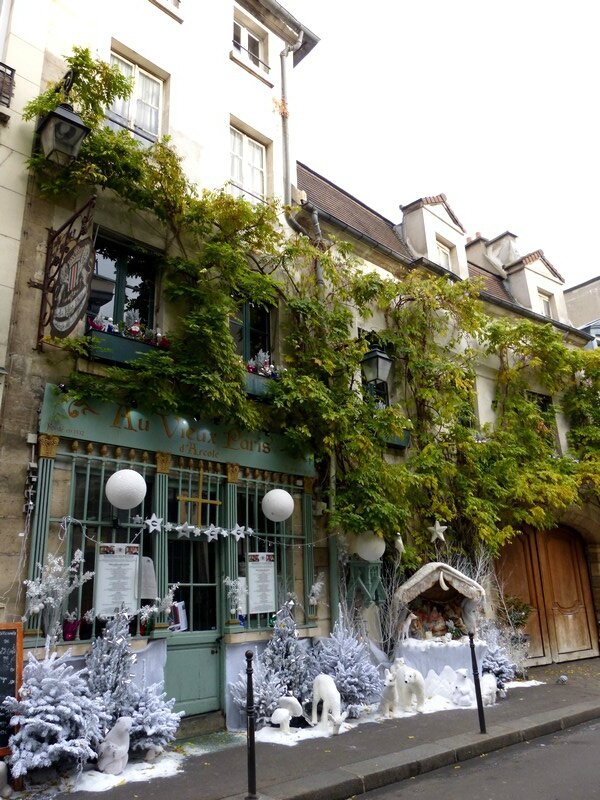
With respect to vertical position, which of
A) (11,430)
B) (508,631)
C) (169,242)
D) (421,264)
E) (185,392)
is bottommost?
(508,631)

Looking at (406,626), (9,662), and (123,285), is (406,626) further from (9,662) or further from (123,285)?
(123,285)

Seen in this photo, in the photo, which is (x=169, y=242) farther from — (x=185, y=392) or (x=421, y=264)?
(x=421, y=264)

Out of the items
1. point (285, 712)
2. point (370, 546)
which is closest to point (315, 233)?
point (370, 546)

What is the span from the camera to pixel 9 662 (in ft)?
17.7

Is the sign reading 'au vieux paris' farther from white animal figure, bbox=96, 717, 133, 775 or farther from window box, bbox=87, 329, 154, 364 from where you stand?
white animal figure, bbox=96, 717, 133, 775

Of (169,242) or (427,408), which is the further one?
(427,408)

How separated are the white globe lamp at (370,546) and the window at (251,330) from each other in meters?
3.08

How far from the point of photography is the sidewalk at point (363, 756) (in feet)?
16.4

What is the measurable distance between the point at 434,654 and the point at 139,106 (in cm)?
905

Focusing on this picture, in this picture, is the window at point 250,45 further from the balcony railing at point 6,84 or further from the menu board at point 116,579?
the menu board at point 116,579

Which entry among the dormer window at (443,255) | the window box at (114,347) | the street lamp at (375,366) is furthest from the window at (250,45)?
the window box at (114,347)

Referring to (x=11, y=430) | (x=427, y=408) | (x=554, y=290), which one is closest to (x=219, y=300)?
(x=11, y=430)

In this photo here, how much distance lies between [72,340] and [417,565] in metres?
6.19

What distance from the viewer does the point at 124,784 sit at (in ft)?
16.8
